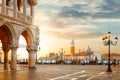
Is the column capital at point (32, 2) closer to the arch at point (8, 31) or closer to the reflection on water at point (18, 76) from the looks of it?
the arch at point (8, 31)

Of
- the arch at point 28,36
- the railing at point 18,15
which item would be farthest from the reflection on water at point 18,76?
the arch at point 28,36

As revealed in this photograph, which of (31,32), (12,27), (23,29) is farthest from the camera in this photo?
(31,32)

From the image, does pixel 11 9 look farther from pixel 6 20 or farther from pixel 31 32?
pixel 31 32

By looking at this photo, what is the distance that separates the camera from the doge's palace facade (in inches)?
1359

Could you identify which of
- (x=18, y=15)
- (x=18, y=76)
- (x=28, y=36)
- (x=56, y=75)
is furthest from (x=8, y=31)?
(x=18, y=76)

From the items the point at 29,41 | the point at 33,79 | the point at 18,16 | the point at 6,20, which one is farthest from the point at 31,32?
the point at 33,79

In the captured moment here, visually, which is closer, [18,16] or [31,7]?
[18,16]

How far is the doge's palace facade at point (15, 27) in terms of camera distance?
34.5 meters

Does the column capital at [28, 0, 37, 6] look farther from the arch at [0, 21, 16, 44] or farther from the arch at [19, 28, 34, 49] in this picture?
the arch at [0, 21, 16, 44]

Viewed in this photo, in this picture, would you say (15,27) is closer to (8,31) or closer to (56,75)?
(8,31)

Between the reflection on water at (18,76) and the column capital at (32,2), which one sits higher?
the column capital at (32,2)

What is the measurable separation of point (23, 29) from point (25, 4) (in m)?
2.89

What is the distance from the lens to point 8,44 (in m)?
36.9

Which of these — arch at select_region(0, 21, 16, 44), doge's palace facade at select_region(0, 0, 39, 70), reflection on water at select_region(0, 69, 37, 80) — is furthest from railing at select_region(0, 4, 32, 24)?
reflection on water at select_region(0, 69, 37, 80)
